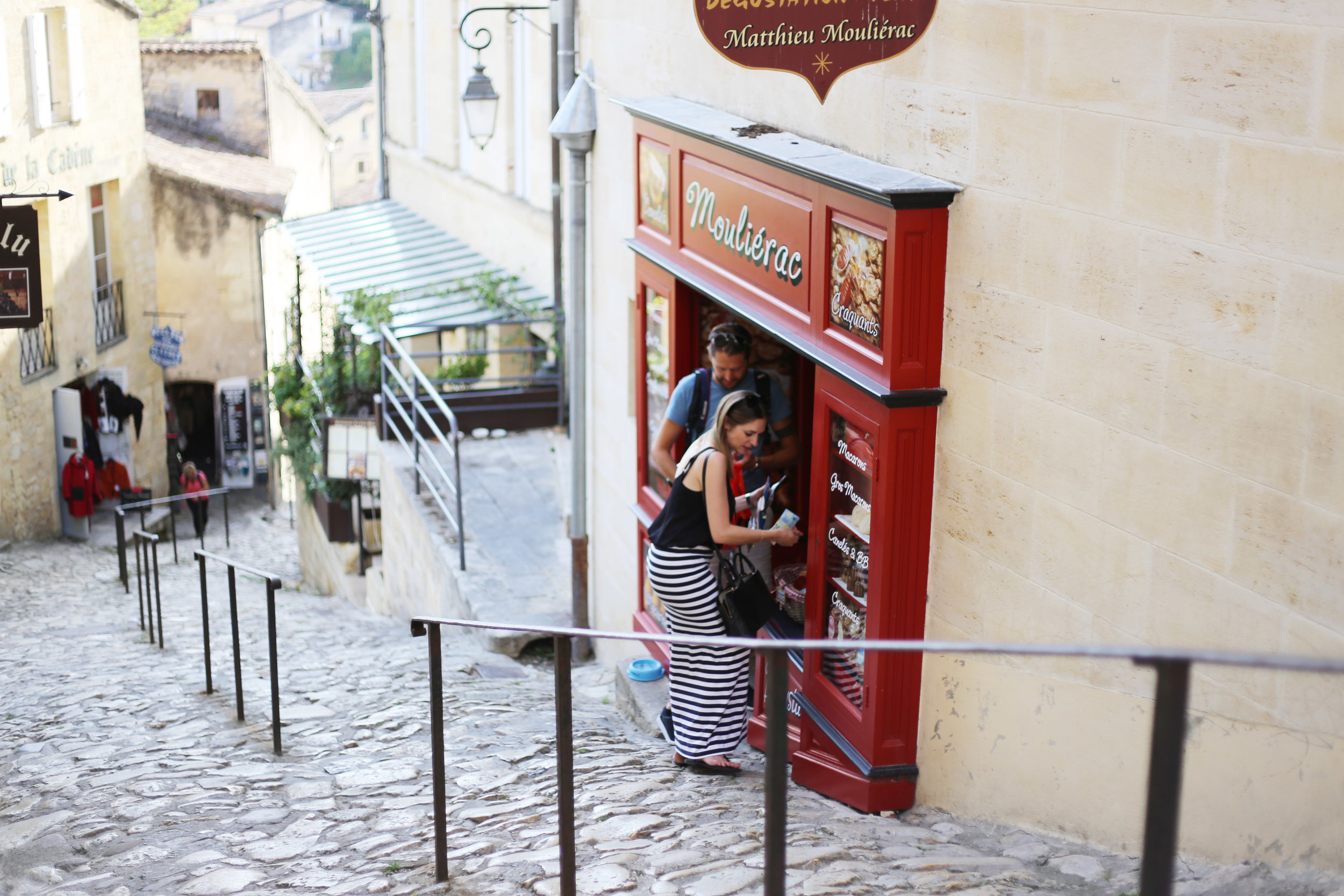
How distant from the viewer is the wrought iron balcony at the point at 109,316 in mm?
20281

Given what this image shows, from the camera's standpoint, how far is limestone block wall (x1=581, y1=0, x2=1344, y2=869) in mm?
3189

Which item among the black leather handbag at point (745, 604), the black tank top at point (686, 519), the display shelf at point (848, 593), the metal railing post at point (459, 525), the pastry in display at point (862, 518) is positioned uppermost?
the pastry in display at point (862, 518)

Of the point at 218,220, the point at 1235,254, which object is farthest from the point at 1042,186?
the point at 218,220

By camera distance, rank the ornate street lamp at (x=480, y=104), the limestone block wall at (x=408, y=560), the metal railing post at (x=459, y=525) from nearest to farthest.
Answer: the metal railing post at (x=459, y=525) → the limestone block wall at (x=408, y=560) → the ornate street lamp at (x=480, y=104)

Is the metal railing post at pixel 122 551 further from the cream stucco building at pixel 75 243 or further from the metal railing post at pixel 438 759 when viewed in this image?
the metal railing post at pixel 438 759

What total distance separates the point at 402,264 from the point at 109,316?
6477 mm

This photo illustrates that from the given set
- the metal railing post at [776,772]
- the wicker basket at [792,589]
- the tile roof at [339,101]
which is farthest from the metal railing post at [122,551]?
the tile roof at [339,101]

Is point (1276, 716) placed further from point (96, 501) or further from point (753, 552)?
point (96, 501)

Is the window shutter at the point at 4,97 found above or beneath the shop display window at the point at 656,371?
above

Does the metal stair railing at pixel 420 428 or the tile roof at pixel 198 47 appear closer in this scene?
the metal stair railing at pixel 420 428

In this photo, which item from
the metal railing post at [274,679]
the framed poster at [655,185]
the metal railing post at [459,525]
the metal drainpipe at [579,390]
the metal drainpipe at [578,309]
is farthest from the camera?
the metal railing post at [459,525]

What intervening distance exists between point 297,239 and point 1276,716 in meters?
17.5

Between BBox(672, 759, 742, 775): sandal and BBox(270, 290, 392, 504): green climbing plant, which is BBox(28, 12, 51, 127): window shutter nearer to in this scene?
BBox(270, 290, 392, 504): green climbing plant

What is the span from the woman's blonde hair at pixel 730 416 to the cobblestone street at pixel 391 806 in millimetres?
1297
